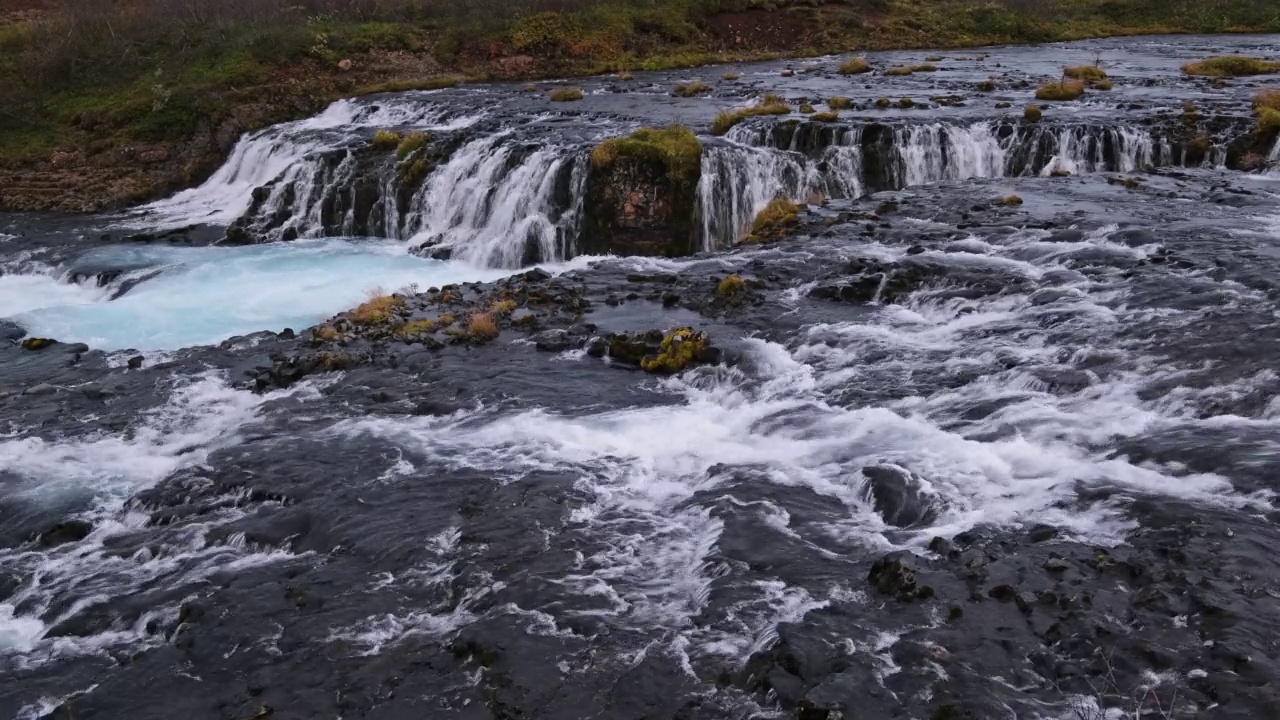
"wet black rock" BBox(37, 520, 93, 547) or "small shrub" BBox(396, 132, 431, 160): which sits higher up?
"small shrub" BBox(396, 132, 431, 160)

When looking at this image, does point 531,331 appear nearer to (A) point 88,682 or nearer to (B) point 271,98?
(A) point 88,682

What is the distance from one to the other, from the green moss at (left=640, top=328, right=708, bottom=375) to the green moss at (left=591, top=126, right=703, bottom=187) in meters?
8.59

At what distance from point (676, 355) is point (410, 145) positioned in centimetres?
1636

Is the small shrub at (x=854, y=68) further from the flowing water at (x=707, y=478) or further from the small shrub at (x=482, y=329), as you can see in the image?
the small shrub at (x=482, y=329)

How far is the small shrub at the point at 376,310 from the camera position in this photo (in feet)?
61.2

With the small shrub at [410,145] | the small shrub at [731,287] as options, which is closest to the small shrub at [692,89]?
the small shrub at [410,145]

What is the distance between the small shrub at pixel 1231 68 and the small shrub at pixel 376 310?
31.0m

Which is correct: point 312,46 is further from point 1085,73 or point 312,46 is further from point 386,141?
point 1085,73

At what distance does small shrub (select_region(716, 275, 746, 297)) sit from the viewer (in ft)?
61.0

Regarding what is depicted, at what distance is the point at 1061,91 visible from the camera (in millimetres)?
30828

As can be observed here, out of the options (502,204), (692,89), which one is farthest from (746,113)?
(502,204)

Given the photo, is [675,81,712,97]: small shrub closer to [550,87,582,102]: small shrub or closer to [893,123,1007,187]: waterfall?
[550,87,582,102]: small shrub

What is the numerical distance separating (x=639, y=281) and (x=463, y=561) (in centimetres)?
1048

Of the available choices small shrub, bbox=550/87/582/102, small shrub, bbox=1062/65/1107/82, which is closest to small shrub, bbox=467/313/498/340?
small shrub, bbox=550/87/582/102
